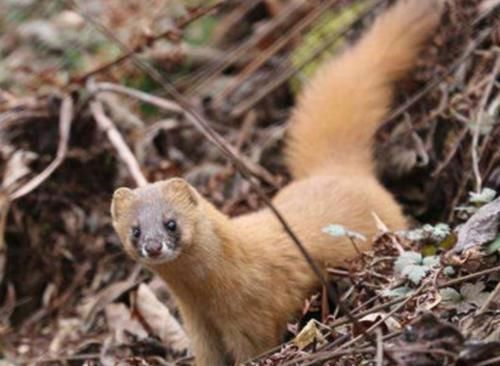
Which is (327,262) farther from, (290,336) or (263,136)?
(263,136)

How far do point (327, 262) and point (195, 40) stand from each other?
3.44m

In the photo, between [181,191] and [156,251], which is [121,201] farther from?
[156,251]

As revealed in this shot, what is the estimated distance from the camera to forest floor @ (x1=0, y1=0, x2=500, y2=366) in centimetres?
369

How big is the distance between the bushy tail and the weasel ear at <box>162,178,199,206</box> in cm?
120

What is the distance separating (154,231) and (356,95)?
1.83 metres

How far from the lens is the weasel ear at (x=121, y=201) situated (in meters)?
3.98

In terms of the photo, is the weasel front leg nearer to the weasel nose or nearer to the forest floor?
the forest floor

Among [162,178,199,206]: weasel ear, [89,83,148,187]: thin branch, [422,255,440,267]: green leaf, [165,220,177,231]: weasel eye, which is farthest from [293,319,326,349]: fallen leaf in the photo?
[89,83,148,187]: thin branch

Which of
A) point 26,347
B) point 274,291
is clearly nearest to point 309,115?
point 274,291

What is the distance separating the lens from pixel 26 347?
16.7ft

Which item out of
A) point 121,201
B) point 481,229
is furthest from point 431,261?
point 121,201

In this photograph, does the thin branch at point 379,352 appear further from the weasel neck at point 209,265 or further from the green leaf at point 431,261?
the weasel neck at point 209,265

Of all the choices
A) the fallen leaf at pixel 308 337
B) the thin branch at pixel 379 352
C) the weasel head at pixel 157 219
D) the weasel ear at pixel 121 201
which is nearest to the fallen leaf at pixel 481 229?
the fallen leaf at pixel 308 337

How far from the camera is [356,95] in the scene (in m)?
5.20
